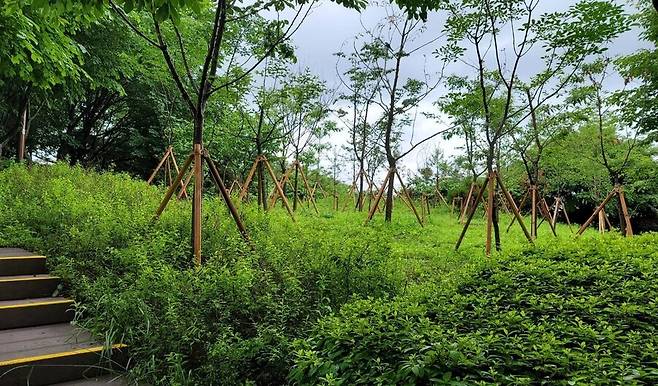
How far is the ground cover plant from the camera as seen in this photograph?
1.84m

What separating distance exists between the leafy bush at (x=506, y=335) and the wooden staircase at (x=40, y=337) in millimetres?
1674

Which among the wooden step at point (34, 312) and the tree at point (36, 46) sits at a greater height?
the tree at point (36, 46)

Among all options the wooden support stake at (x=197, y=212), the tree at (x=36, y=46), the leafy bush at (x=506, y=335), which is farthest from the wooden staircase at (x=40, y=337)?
the tree at (x=36, y=46)

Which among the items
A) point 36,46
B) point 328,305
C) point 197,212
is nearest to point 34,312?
point 197,212

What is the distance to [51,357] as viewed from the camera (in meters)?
2.82

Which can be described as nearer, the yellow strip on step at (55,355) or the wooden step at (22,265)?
the yellow strip on step at (55,355)

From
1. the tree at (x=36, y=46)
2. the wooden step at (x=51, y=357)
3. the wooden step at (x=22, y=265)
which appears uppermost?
the tree at (x=36, y=46)

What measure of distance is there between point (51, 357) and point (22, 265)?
5.20 ft

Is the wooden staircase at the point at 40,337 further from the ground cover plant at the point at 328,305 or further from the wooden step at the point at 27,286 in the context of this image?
the ground cover plant at the point at 328,305

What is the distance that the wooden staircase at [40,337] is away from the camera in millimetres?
2768

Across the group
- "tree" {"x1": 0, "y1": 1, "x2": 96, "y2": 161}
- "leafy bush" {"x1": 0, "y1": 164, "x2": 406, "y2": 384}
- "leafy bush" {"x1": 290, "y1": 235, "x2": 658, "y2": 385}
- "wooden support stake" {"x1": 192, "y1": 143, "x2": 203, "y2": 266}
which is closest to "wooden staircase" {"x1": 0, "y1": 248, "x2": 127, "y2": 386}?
"leafy bush" {"x1": 0, "y1": 164, "x2": 406, "y2": 384}

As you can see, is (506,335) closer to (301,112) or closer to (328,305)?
(328,305)

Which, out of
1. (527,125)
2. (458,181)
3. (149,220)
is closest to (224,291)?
(149,220)

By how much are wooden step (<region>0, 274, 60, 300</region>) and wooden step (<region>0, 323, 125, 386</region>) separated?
482 millimetres
